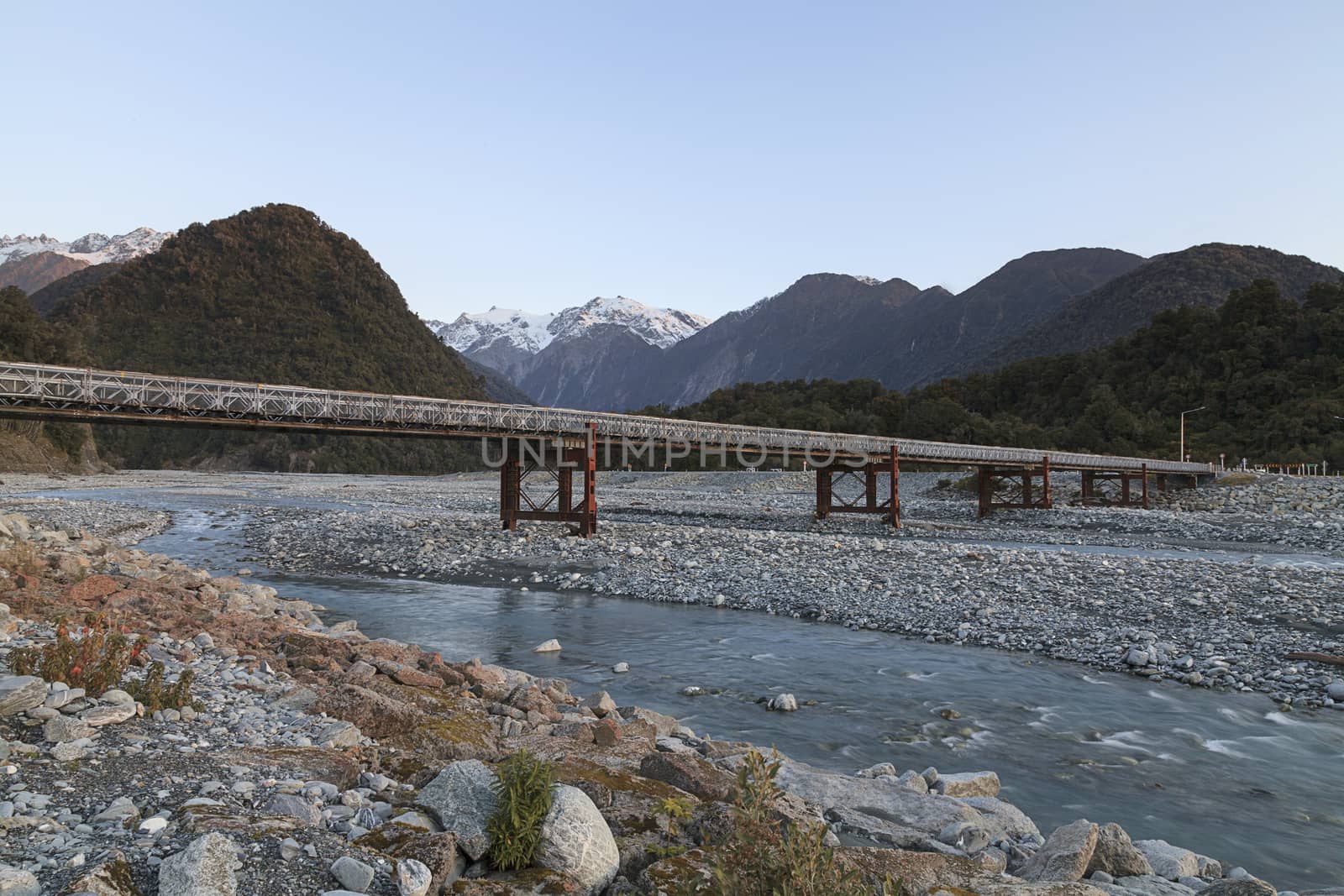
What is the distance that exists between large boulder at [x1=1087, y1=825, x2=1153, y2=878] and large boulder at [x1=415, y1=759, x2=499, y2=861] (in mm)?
4365

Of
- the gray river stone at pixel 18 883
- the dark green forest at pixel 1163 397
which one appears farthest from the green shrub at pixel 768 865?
the dark green forest at pixel 1163 397

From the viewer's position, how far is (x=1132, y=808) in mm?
7633

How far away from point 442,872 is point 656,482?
82158 millimetres

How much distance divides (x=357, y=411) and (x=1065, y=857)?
27032 millimetres

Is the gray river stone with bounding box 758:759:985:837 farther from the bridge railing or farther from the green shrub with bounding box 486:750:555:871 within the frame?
the bridge railing

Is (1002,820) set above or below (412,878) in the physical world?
below

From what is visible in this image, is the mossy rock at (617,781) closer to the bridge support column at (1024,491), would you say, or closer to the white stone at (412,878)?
the white stone at (412,878)

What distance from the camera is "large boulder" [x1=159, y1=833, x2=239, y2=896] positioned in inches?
138

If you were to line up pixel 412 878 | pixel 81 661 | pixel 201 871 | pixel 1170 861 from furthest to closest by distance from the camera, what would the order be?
1. pixel 81 661
2. pixel 1170 861
3. pixel 412 878
4. pixel 201 871

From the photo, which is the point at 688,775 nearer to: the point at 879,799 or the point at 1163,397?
the point at 879,799

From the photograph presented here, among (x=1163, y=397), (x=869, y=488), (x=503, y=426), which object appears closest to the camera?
(x=503, y=426)

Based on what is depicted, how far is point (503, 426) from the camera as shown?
101ft

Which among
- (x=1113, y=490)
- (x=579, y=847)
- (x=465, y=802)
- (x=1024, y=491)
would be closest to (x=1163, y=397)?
(x=1113, y=490)

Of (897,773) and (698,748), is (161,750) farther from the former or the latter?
(897,773)
